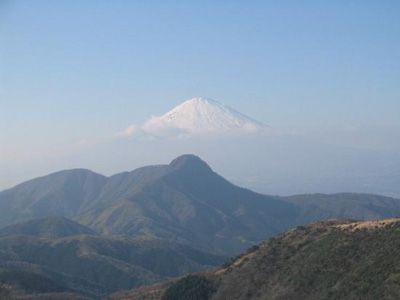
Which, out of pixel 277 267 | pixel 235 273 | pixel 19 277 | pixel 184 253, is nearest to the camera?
pixel 277 267

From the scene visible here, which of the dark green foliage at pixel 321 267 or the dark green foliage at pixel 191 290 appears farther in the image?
the dark green foliage at pixel 191 290

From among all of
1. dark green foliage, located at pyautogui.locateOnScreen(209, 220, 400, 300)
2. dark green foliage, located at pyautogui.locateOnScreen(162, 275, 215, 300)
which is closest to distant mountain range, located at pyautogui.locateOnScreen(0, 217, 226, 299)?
dark green foliage, located at pyautogui.locateOnScreen(162, 275, 215, 300)

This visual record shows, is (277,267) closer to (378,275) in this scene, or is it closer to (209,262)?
(378,275)

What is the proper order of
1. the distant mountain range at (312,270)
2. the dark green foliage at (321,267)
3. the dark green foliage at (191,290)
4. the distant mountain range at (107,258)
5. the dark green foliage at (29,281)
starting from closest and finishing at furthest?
the dark green foliage at (321,267)
the distant mountain range at (312,270)
the dark green foliage at (191,290)
the dark green foliage at (29,281)
the distant mountain range at (107,258)

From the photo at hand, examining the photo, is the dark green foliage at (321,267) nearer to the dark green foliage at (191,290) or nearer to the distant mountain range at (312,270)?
the distant mountain range at (312,270)

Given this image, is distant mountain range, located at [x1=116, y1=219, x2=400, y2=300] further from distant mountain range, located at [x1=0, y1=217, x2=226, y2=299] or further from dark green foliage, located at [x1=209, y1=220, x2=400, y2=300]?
distant mountain range, located at [x1=0, y1=217, x2=226, y2=299]

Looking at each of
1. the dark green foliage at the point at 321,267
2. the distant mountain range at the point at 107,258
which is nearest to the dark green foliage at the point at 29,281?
the distant mountain range at the point at 107,258

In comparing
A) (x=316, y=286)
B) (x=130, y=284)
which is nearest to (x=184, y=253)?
(x=130, y=284)
